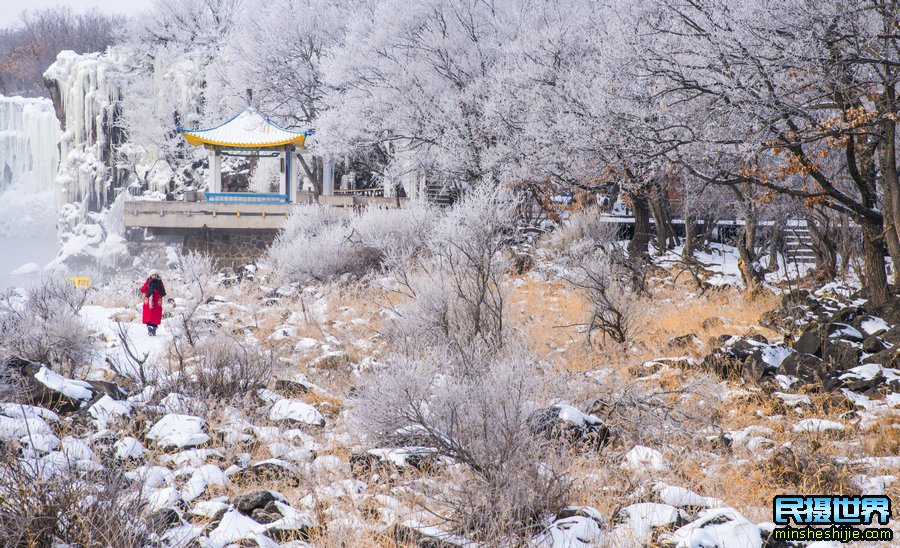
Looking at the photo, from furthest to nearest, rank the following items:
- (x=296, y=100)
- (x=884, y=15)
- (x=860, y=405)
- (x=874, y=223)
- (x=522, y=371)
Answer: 1. (x=296, y=100)
2. (x=874, y=223)
3. (x=884, y=15)
4. (x=860, y=405)
5. (x=522, y=371)

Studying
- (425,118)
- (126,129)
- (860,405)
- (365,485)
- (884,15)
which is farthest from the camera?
(126,129)

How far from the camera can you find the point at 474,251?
32.6 feet

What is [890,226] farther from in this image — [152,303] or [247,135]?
[247,135]

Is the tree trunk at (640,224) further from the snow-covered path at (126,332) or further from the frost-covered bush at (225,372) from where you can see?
the frost-covered bush at (225,372)

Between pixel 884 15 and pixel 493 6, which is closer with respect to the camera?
pixel 884 15

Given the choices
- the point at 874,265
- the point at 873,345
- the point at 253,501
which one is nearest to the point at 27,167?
the point at 874,265

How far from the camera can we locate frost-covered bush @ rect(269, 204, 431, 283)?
50.0 feet

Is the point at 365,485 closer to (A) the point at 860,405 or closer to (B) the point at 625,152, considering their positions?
(A) the point at 860,405

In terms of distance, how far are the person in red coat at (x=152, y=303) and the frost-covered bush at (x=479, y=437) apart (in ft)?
19.1

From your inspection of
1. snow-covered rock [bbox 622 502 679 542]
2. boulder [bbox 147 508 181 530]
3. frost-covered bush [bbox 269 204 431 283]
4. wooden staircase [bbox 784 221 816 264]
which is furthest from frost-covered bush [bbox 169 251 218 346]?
wooden staircase [bbox 784 221 816 264]

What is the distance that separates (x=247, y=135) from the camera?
23.0 meters

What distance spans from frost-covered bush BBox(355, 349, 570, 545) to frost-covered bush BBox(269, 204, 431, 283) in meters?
8.81

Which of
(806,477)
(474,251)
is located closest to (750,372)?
(806,477)

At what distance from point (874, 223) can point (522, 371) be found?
6474mm
